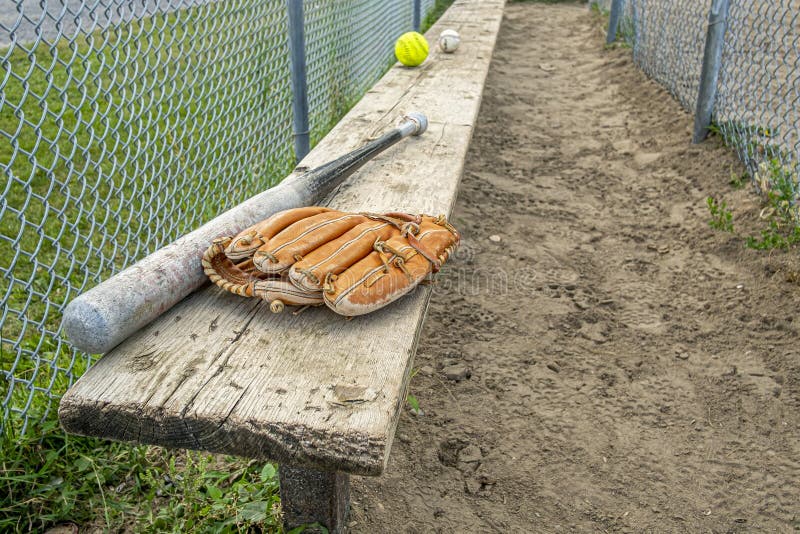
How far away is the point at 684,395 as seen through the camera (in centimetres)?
247

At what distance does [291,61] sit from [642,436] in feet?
7.83

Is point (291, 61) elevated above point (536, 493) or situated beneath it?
elevated above

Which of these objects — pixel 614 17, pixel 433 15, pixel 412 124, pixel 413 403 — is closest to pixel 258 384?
pixel 413 403

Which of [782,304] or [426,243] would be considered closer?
[426,243]

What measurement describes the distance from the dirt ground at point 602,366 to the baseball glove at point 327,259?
2.39 ft

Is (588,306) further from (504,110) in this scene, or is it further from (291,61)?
(504,110)

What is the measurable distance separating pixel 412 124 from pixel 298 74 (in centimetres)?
71

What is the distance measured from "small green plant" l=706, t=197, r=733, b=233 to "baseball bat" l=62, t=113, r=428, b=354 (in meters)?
2.46

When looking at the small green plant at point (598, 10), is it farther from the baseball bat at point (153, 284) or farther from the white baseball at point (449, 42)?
the baseball bat at point (153, 284)

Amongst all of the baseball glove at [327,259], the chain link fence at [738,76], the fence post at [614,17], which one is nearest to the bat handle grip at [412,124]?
the baseball glove at [327,259]

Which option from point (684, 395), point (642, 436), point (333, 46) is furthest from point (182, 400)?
point (333, 46)

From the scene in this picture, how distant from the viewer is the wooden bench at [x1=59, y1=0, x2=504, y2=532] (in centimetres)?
132

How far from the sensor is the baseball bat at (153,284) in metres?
1.45

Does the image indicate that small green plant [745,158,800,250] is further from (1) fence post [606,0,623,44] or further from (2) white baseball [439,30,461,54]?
(1) fence post [606,0,623,44]
